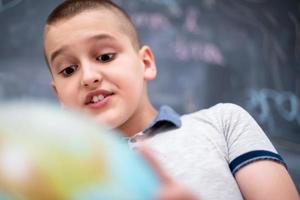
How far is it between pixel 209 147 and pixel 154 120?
12cm

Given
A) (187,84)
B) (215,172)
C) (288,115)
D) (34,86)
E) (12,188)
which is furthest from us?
(288,115)

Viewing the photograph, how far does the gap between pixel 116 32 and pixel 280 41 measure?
0.92 meters

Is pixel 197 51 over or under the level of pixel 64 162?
over

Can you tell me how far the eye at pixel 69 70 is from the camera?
66cm

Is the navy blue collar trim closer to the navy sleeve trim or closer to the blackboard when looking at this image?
the navy sleeve trim

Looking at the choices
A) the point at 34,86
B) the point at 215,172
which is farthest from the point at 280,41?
the point at 215,172

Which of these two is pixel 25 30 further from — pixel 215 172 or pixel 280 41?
pixel 280 41

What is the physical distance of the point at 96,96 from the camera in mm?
655

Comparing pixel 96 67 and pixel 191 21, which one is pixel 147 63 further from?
pixel 191 21

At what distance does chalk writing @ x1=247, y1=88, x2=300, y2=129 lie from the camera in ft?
4.67

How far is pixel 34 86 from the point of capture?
113cm

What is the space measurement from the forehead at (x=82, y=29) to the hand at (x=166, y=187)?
336 millimetres

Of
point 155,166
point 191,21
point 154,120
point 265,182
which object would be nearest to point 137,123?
point 154,120

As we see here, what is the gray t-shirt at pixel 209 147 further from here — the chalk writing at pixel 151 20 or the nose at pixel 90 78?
the chalk writing at pixel 151 20
